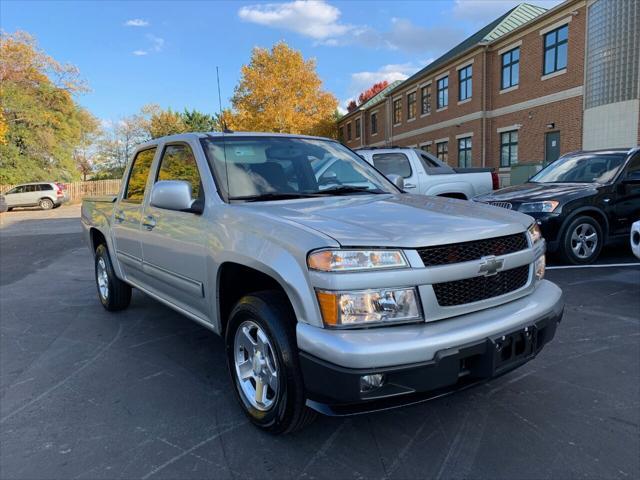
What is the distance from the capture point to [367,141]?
4222cm

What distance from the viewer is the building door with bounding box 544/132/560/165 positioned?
65.4 feet

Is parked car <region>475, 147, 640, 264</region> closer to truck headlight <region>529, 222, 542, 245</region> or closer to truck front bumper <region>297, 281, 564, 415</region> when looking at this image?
truck headlight <region>529, 222, 542, 245</region>

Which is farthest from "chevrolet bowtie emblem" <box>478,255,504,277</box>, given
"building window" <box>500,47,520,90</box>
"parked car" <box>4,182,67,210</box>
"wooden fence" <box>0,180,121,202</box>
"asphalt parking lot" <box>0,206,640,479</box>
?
"wooden fence" <box>0,180,121,202</box>

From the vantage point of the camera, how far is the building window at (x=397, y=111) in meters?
34.8

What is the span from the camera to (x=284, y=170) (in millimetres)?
3658

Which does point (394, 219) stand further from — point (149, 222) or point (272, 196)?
point (149, 222)

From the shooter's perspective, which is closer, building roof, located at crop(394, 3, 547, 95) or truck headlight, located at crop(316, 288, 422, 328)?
truck headlight, located at crop(316, 288, 422, 328)

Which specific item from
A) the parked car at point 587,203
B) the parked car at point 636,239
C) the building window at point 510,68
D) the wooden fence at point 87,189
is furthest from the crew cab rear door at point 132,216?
the wooden fence at point 87,189

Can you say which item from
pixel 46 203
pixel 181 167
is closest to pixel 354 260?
pixel 181 167

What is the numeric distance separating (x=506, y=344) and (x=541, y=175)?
7171 mm

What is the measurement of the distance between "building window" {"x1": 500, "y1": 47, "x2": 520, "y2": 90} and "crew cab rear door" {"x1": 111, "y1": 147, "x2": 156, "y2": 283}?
21.3 m

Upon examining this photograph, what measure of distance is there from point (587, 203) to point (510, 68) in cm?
1791

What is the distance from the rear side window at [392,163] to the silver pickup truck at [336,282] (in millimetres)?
5822

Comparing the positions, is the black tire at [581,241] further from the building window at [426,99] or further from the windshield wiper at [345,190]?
the building window at [426,99]
